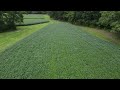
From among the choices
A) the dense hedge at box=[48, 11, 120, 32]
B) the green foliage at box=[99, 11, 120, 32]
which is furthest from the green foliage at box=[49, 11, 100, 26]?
the green foliage at box=[99, 11, 120, 32]

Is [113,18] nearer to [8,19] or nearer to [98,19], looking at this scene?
[98,19]

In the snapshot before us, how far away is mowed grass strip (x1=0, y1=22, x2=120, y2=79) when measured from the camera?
17984 mm

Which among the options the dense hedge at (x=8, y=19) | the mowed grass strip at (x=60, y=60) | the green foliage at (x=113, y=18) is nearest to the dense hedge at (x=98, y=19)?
the green foliage at (x=113, y=18)

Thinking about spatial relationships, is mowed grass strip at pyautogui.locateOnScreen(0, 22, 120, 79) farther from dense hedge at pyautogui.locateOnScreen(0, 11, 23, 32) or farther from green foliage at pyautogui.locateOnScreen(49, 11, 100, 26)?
green foliage at pyautogui.locateOnScreen(49, 11, 100, 26)

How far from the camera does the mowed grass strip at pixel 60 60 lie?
18.0 m

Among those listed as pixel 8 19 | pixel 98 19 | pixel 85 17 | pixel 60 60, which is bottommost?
pixel 85 17

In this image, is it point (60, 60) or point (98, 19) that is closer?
point (60, 60)

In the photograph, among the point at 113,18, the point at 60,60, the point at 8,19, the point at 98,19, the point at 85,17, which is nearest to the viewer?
the point at 60,60

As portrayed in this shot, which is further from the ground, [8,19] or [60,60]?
[60,60]

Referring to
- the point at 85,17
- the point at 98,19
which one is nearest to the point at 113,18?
the point at 98,19

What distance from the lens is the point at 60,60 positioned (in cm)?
2228
